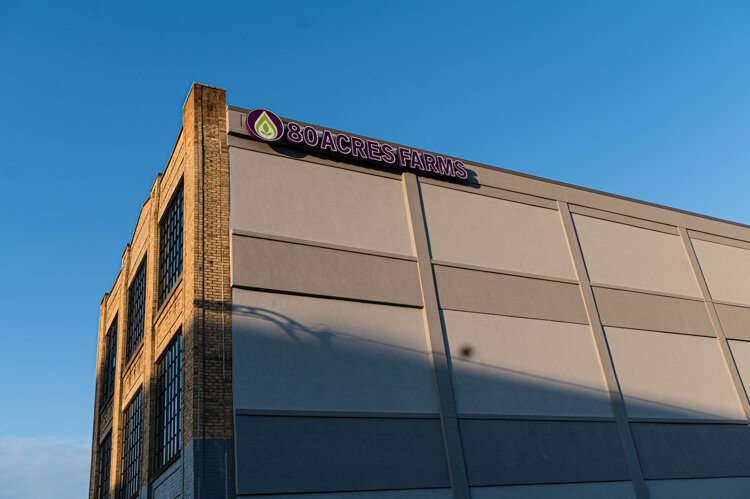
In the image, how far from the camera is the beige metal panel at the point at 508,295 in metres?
22.2

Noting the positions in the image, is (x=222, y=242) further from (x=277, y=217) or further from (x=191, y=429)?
(x=191, y=429)

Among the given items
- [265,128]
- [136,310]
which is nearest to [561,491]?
[265,128]

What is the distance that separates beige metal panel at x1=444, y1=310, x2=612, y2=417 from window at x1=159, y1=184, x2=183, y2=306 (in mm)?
8528

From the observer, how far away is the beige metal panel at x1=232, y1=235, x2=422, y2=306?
63.3ft

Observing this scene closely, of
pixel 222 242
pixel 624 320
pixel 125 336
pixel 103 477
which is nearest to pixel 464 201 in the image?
pixel 624 320

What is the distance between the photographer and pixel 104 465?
28.8 m

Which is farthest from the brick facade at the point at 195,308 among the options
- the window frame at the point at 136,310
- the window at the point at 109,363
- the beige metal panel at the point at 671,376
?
the beige metal panel at the point at 671,376

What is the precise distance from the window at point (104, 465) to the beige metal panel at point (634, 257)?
20037 mm

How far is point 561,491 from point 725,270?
49.7ft

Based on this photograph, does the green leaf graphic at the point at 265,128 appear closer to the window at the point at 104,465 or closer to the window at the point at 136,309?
the window at the point at 136,309

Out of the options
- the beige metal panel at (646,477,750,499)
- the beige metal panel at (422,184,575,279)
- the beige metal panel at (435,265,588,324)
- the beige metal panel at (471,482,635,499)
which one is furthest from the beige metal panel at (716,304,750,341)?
the beige metal panel at (471,482,635,499)

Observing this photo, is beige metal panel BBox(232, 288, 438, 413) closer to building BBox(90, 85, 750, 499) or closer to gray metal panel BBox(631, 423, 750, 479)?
building BBox(90, 85, 750, 499)

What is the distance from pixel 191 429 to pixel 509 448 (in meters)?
9.12

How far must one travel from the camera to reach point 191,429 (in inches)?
667
